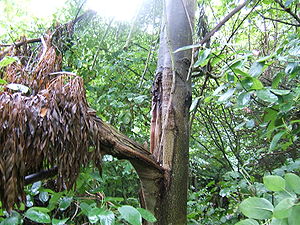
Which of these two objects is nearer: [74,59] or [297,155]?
[74,59]

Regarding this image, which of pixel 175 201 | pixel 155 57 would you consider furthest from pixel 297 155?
pixel 175 201

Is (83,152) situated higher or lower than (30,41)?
lower

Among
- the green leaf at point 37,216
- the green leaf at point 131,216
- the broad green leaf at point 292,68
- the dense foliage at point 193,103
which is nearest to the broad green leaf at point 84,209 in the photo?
the dense foliage at point 193,103

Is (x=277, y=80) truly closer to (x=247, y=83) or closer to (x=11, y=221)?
(x=247, y=83)

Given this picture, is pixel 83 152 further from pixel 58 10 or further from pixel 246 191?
pixel 58 10

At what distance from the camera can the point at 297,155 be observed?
2.17 meters

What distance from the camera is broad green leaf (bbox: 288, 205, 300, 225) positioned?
495 millimetres

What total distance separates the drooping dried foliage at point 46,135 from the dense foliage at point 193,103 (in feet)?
0.53

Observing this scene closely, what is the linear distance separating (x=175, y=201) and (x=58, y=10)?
63.1 inches

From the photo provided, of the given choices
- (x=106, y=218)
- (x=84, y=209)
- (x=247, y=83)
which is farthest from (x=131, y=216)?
(x=247, y=83)

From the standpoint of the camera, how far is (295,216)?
0.50 metres

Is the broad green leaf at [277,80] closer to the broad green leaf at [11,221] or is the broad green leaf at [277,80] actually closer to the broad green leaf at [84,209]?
the broad green leaf at [84,209]

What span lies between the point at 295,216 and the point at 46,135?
2.06 ft

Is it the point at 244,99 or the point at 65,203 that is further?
the point at 65,203
